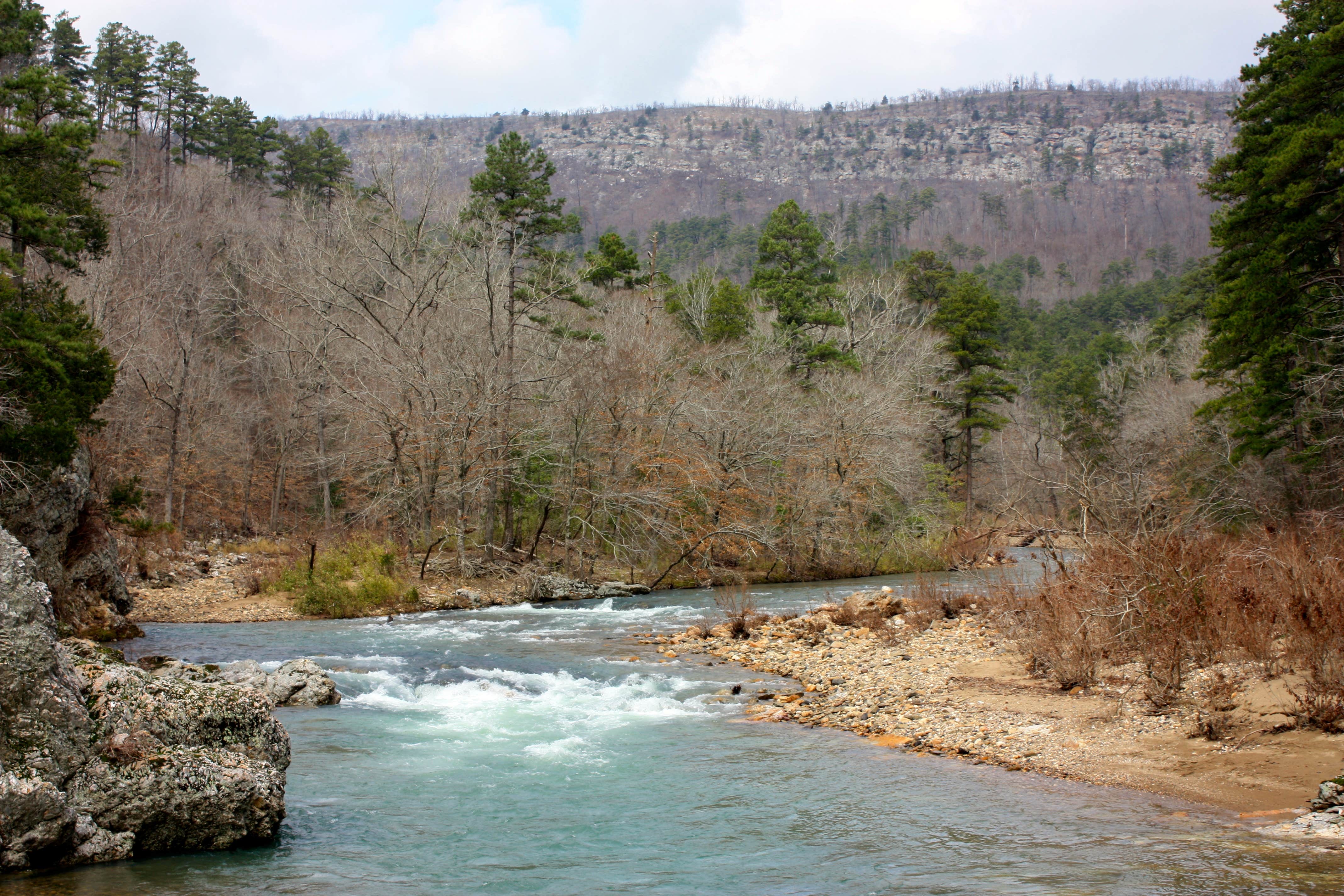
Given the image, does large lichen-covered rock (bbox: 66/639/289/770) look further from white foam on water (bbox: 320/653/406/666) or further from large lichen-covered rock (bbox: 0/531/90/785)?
white foam on water (bbox: 320/653/406/666)

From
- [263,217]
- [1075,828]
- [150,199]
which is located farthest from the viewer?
[263,217]

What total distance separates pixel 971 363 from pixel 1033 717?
122ft

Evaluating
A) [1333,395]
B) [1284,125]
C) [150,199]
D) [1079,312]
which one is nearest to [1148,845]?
[1333,395]

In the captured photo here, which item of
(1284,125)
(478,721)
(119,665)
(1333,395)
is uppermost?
(1284,125)

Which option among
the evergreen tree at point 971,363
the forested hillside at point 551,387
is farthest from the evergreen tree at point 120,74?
the evergreen tree at point 971,363

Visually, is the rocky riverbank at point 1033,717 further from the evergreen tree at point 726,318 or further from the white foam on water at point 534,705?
the evergreen tree at point 726,318

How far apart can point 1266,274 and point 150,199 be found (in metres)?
45.1

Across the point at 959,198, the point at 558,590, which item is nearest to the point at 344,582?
the point at 558,590

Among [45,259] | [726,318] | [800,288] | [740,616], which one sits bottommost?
[740,616]

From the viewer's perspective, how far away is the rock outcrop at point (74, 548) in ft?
48.2

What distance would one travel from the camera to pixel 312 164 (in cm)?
5356

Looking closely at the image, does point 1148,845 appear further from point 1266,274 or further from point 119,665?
point 1266,274

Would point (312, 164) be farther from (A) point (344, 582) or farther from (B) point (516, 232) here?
(A) point (344, 582)

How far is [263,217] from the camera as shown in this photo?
5009 centimetres
